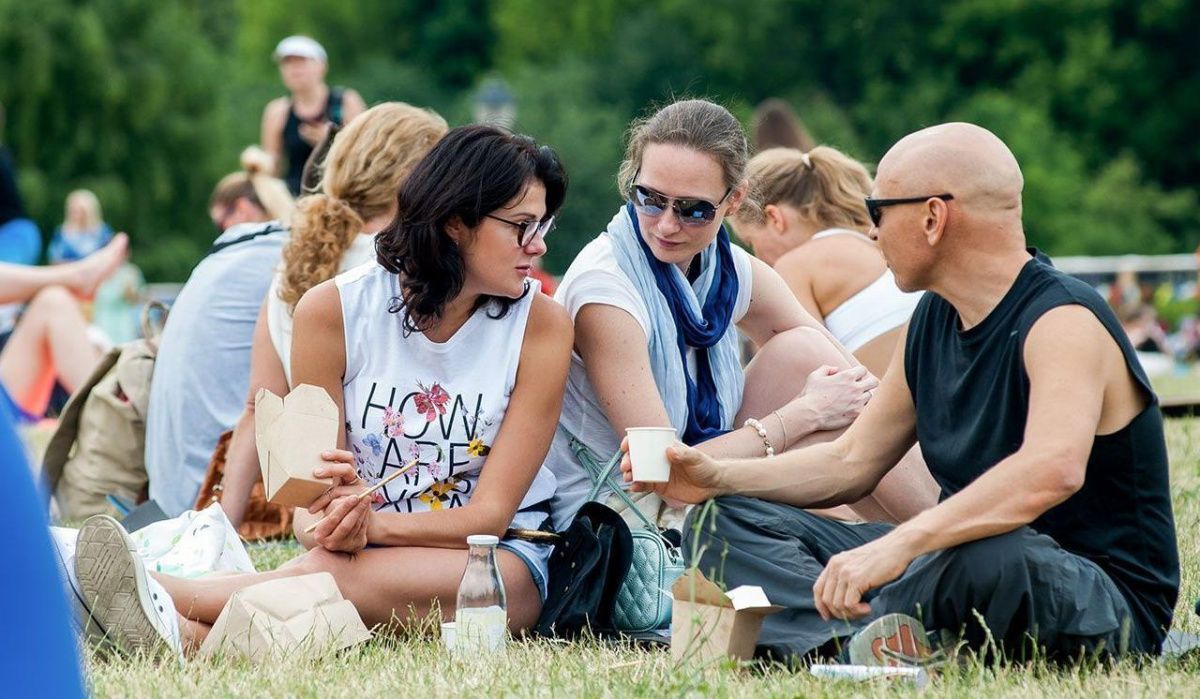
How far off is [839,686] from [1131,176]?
122 feet

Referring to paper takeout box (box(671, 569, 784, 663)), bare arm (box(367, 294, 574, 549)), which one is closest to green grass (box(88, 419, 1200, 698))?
paper takeout box (box(671, 569, 784, 663))

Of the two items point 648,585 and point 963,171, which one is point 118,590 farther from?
point 963,171

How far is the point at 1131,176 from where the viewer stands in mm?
38250

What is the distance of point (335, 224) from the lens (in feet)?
18.1

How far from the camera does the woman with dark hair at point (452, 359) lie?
4.30 metres

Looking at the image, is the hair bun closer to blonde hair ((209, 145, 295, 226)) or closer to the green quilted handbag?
blonde hair ((209, 145, 295, 226))

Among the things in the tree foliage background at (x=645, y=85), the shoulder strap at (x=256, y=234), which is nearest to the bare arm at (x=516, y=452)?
the shoulder strap at (x=256, y=234)

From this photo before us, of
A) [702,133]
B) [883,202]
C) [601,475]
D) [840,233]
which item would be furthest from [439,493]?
[840,233]

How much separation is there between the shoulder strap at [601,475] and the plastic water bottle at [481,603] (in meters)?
0.48

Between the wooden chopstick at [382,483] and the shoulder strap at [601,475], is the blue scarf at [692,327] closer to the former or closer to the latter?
the shoulder strap at [601,475]

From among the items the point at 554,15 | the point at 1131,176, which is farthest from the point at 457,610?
the point at 554,15

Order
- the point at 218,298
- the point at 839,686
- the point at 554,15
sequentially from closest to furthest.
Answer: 1. the point at 839,686
2. the point at 218,298
3. the point at 554,15

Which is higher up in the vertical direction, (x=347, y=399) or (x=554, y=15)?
(x=554, y=15)

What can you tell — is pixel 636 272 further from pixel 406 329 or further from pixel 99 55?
pixel 99 55
